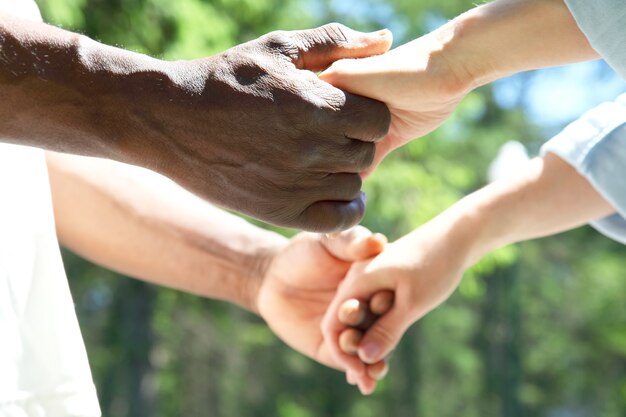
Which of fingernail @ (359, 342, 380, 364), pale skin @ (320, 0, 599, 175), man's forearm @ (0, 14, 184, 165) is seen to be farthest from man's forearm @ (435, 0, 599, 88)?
fingernail @ (359, 342, 380, 364)

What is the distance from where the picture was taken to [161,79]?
1543 mm

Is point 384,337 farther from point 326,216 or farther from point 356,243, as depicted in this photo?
point 326,216

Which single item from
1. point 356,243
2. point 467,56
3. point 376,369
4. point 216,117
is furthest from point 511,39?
point 376,369

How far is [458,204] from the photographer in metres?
2.28

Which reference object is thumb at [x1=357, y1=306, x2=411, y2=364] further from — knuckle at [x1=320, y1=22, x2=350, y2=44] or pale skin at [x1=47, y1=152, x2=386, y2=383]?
knuckle at [x1=320, y1=22, x2=350, y2=44]

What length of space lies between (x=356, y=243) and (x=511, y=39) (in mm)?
712

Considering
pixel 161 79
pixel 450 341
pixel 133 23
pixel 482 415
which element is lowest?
pixel 482 415

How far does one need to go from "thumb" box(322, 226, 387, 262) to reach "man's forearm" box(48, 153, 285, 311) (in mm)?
222

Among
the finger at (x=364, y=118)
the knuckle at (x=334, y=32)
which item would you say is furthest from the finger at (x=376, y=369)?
the knuckle at (x=334, y=32)

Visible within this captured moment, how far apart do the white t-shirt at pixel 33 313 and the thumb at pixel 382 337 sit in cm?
69

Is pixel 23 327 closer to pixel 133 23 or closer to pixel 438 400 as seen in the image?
pixel 133 23

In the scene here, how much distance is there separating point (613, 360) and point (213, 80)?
21.7 m

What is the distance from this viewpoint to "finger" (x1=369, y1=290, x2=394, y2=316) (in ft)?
7.36

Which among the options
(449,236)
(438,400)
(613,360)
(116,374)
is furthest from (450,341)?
(449,236)
